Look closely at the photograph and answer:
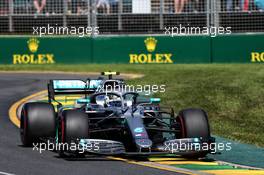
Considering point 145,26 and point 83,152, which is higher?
point 145,26

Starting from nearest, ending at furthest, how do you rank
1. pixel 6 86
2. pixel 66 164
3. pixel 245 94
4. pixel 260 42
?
pixel 66 164, pixel 245 94, pixel 6 86, pixel 260 42

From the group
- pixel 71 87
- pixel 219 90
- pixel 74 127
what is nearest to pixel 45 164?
pixel 74 127

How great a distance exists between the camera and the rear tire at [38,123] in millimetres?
14406

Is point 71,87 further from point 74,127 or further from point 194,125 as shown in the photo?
point 194,125

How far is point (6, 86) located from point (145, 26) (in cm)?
837

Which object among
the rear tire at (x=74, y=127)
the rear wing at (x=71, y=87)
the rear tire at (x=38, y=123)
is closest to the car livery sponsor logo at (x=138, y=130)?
the rear tire at (x=74, y=127)

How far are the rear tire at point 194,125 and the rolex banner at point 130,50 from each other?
16966mm

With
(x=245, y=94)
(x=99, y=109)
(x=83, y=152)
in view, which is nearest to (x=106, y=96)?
(x=99, y=109)

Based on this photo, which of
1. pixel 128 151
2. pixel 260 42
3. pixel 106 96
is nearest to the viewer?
pixel 128 151

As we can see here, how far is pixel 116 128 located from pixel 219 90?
8.44 meters

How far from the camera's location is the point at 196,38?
30.7 meters

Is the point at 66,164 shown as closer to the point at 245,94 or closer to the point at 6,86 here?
the point at 245,94

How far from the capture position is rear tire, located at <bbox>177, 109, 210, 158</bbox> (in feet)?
44.5

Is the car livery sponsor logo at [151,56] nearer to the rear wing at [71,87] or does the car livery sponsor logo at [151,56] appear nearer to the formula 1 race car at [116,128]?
the rear wing at [71,87]
